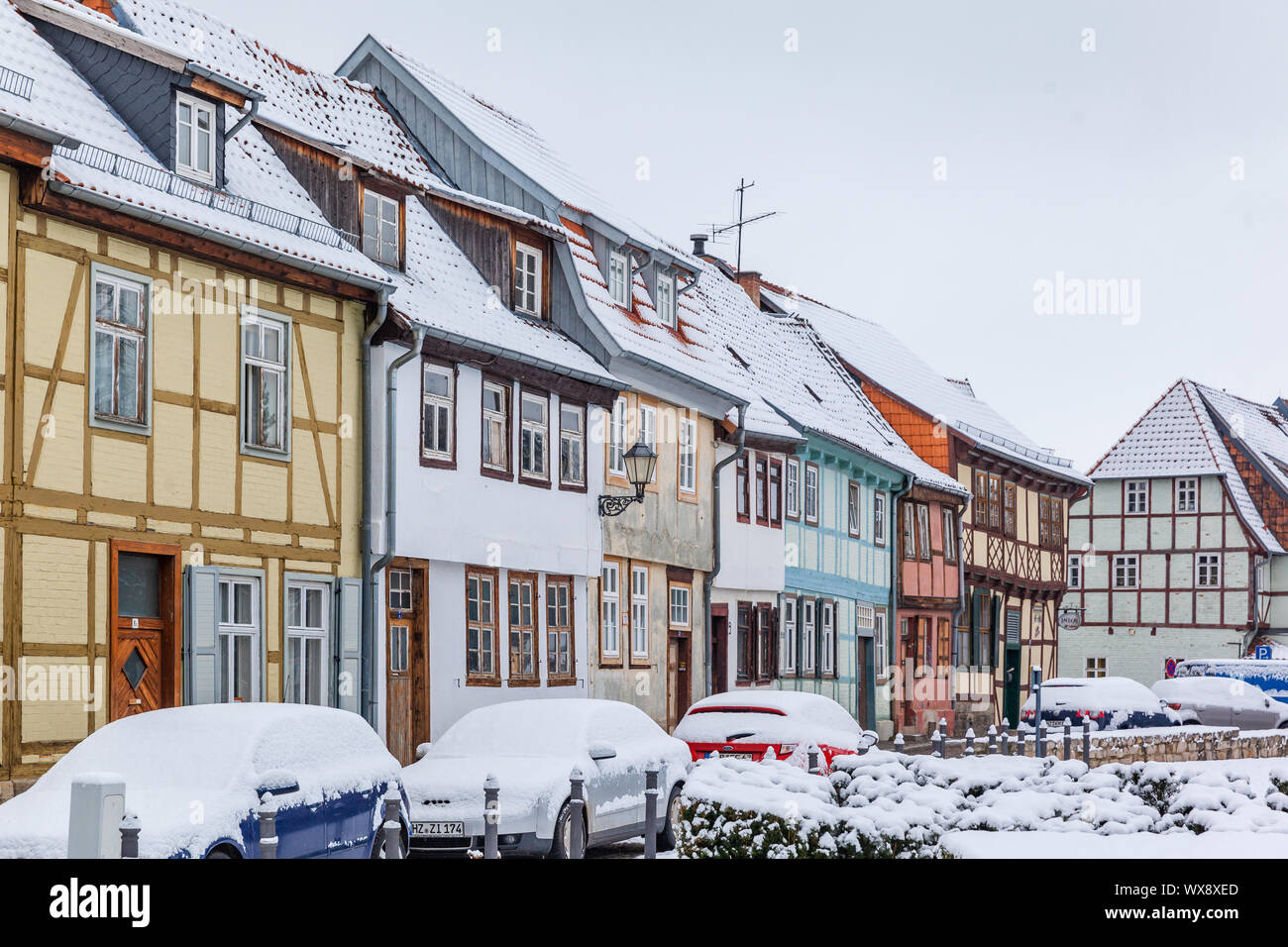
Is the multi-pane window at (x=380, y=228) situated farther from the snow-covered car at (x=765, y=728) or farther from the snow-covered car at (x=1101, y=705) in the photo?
the snow-covered car at (x=1101, y=705)

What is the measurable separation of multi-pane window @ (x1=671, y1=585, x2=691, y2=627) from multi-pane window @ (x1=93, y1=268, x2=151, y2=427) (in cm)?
1325

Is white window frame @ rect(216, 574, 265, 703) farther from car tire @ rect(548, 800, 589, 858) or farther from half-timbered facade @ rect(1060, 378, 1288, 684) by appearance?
half-timbered facade @ rect(1060, 378, 1288, 684)

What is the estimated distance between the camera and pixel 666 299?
99.5 feet

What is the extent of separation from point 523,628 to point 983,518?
25.0 metres

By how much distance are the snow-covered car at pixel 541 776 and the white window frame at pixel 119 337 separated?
413cm

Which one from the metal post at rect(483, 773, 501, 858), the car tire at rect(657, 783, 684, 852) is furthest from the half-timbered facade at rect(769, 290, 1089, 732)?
the metal post at rect(483, 773, 501, 858)

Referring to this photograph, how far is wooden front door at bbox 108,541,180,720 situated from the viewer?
Result: 16688 millimetres

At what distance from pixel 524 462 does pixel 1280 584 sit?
47631 millimetres

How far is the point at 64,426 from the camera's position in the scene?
16.1 meters

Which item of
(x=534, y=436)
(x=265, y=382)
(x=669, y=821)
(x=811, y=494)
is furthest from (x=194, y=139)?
(x=811, y=494)

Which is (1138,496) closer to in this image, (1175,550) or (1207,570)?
(1175,550)
